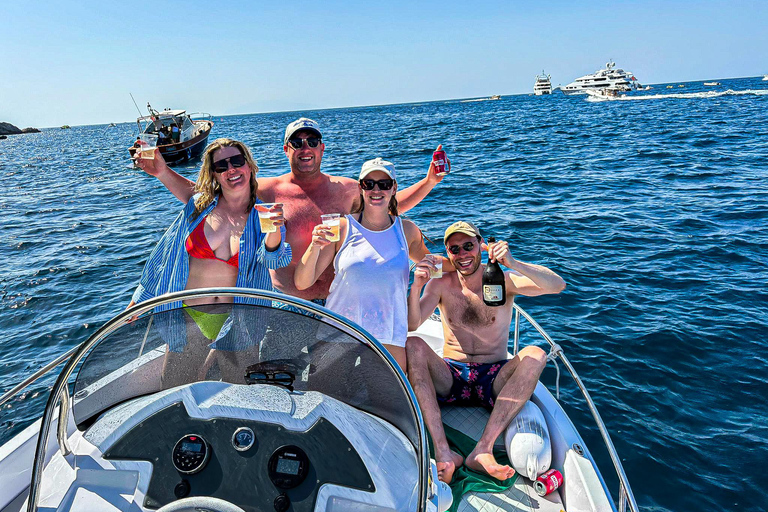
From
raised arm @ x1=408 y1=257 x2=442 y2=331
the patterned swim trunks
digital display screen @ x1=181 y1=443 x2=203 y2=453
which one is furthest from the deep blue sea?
digital display screen @ x1=181 y1=443 x2=203 y2=453

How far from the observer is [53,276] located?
8.55 meters

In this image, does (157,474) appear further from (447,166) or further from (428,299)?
(447,166)

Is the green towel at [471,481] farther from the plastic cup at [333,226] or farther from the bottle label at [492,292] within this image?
the plastic cup at [333,226]

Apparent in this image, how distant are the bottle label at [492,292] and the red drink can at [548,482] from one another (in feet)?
3.51

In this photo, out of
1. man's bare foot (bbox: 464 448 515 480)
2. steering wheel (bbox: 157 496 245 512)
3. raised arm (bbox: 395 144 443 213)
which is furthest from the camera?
raised arm (bbox: 395 144 443 213)

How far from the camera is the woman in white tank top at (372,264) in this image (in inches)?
98.3

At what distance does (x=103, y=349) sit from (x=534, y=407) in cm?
226

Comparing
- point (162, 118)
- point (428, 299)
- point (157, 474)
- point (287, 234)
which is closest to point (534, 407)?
point (428, 299)

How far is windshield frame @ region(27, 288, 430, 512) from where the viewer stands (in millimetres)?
1377

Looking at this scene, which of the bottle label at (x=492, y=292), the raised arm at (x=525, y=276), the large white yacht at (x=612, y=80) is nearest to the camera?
the raised arm at (x=525, y=276)

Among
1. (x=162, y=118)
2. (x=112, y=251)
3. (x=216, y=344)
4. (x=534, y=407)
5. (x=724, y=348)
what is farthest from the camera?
(x=162, y=118)

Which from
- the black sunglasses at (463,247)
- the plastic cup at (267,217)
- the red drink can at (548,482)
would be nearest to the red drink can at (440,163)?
the black sunglasses at (463,247)

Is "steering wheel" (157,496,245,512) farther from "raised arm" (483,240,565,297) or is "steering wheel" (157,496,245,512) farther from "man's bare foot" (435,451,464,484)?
"raised arm" (483,240,565,297)

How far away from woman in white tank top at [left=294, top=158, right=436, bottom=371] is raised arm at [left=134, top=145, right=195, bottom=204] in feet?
3.04
